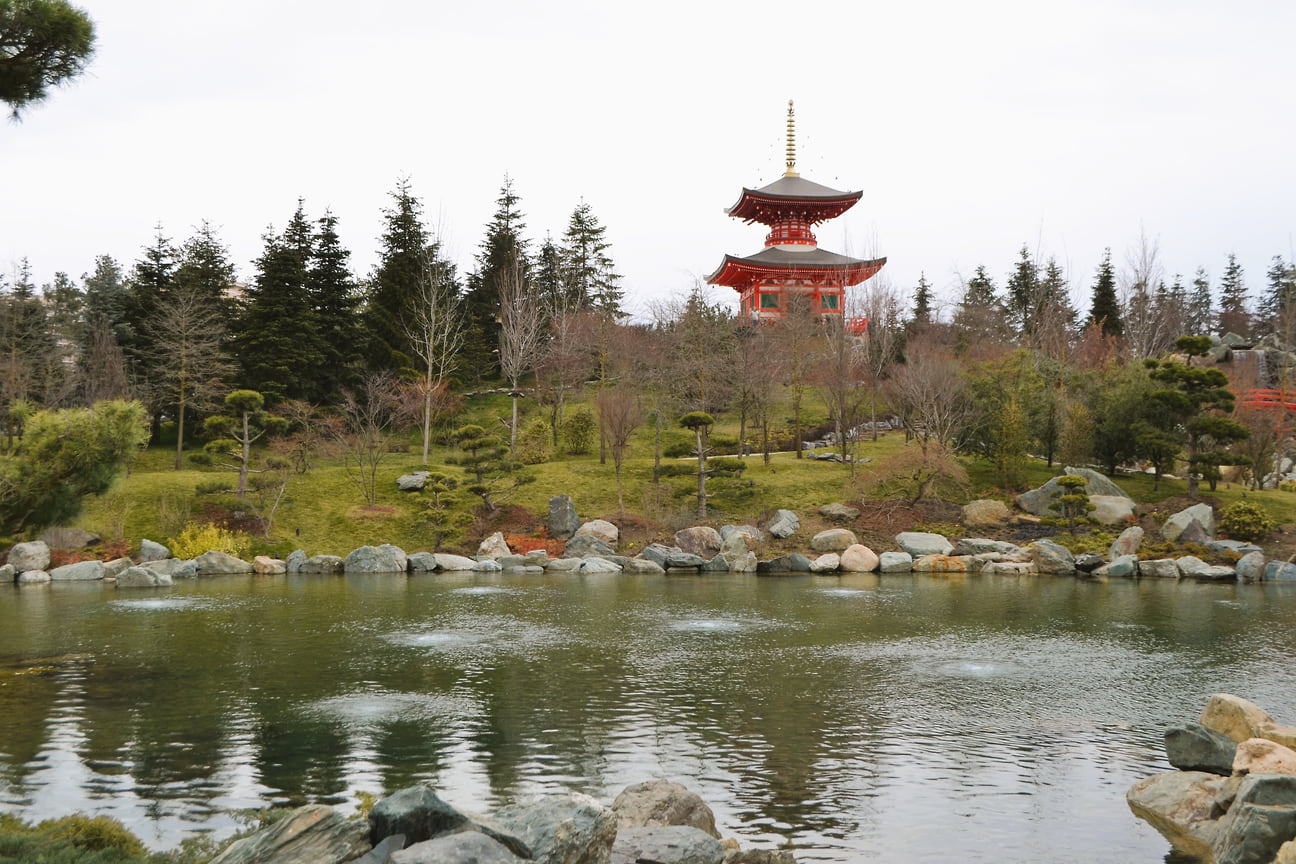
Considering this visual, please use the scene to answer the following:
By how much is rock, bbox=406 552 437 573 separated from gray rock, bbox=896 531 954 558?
12580mm

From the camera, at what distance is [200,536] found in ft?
79.4

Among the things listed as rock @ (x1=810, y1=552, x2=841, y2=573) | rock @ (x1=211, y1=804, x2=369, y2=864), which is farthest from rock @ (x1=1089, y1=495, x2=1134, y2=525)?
rock @ (x1=211, y1=804, x2=369, y2=864)

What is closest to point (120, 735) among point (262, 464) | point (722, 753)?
point (722, 753)

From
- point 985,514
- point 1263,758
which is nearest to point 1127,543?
point 985,514

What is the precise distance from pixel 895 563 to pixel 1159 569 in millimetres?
6184

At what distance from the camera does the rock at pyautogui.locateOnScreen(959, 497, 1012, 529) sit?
88.4ft

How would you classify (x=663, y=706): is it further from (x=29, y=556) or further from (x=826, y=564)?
(x=29, y=556)

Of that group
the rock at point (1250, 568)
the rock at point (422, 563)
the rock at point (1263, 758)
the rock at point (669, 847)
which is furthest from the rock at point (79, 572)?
the rock at point (1250, 568)

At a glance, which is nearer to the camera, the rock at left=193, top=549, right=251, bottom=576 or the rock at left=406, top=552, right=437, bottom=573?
the rock at left=193, top=549, right=251, bottom=576

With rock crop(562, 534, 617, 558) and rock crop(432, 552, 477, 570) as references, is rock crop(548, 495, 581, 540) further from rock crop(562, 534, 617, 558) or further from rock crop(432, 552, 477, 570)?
rock crop(432, 552, 477, 570)

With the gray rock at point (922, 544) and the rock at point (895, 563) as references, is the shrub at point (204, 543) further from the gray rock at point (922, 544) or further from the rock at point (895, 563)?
the gray rock at point (922, 544)

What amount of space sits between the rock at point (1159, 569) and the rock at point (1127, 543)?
95cm

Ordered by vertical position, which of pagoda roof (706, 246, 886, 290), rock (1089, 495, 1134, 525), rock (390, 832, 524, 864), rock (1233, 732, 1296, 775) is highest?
pagoda roof (706, 246, 886, 290)

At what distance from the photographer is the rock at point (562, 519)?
26578 mm
